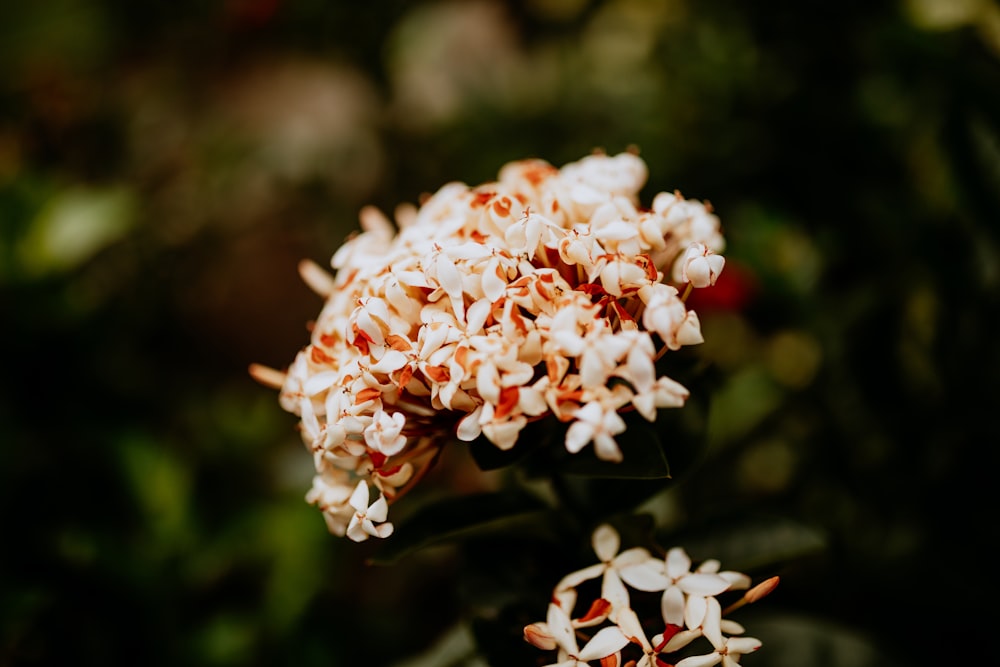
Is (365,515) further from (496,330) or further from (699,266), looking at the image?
(699,266)

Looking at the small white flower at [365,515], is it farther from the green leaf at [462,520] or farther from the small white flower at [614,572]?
the small white flower at [614,572]

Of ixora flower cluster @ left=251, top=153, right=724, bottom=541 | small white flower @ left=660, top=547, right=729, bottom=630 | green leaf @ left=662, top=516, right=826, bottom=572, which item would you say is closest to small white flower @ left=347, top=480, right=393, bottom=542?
ixora flower cluster @ left=251, top=153, right=724, bottom=541

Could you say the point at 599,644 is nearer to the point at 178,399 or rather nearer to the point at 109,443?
the point at 109,443

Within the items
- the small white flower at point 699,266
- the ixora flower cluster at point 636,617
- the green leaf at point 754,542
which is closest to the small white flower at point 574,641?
the ixora flower cluster at point 636,617

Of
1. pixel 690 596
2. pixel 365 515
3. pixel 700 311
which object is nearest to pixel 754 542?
pixel 690 596

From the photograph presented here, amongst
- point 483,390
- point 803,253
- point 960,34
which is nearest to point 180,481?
point 483,390
